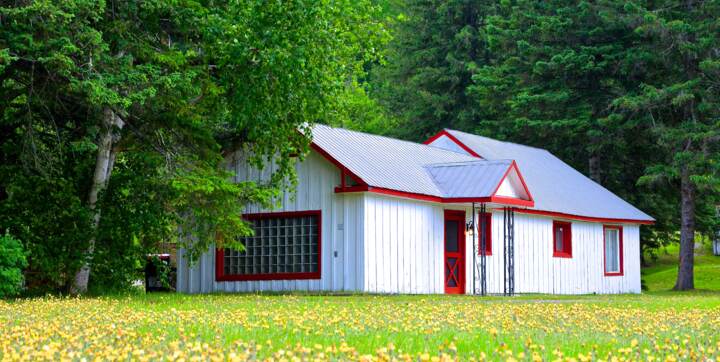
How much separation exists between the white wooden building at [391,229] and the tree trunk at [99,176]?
435 cm

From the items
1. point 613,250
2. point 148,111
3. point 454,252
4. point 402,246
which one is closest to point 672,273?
point 613,250

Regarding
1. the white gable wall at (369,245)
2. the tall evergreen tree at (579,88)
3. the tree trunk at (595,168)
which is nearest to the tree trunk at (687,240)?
the tall evergreen tree at (579,88)

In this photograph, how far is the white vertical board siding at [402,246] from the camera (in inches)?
976

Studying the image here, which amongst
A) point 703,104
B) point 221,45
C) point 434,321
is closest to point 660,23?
point 703,104

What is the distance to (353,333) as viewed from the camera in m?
10.7

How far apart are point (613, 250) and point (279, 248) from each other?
47.3 feet

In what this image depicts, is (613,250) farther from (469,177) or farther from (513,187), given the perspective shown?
(469,177)

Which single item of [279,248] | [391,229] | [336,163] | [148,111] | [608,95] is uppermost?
[608,95]

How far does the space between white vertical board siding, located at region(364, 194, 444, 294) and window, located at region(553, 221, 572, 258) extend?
256 inches

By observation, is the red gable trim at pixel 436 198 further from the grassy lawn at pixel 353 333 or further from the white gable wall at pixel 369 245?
the grassy lawn at pixel 353 333

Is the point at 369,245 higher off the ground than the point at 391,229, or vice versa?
the point at 391,229

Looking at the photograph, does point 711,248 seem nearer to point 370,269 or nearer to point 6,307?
point 370,269

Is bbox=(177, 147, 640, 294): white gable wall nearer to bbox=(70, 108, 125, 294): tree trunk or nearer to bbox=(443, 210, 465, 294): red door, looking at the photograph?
bbox=(443, 210, 465, 294): red door

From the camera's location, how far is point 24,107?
21.7m
